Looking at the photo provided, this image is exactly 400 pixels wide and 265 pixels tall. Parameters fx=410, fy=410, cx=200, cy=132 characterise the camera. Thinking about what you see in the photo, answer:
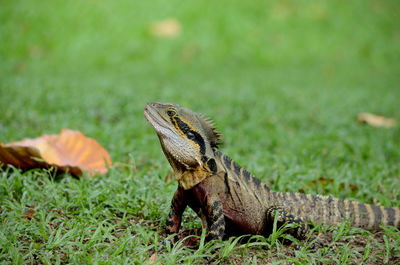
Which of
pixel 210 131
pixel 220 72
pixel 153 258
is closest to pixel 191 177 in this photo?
pixel 210 131

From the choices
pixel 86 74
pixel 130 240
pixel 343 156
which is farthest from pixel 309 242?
pixel 86 74

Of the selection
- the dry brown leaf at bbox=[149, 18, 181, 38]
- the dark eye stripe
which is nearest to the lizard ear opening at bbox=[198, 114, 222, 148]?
the dark eye stripe

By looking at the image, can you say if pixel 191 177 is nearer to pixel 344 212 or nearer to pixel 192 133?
pixel 192 133

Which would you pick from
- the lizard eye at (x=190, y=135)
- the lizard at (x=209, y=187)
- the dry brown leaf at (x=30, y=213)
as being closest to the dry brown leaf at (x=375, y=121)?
the lizard at (x=209, y=187)

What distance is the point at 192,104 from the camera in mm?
7062

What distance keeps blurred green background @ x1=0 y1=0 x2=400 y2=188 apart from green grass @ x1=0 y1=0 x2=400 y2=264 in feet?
0.13

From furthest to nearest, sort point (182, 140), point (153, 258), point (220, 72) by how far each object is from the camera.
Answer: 1. point (220, 72)
2. point (182, 140)
3. point (153, 258)

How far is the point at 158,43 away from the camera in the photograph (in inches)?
480

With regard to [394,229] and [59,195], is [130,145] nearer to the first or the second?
[59,195]

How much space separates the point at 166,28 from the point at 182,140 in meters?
10.4

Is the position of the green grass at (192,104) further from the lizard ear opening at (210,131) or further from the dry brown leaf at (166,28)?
the lizard ear opening at (210,131)

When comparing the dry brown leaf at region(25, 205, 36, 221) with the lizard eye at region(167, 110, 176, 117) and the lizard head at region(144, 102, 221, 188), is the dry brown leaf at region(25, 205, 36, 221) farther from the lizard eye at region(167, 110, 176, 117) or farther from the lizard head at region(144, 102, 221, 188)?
the lizard eye at region(167, 110, 176, 117)

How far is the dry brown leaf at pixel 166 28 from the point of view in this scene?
489 inches

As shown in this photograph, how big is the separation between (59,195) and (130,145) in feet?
5.97
